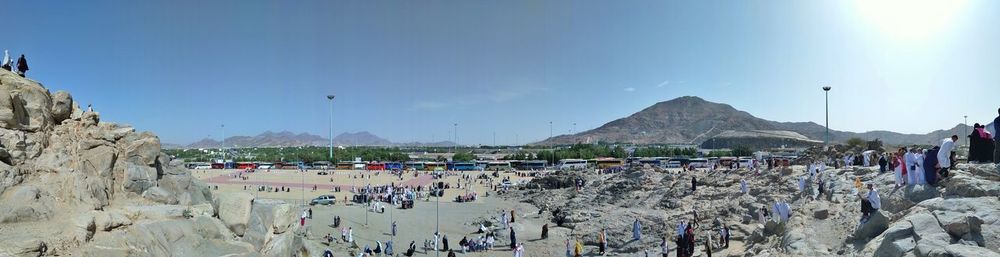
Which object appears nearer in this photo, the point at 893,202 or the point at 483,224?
the point at 893,202

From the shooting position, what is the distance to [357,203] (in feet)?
134

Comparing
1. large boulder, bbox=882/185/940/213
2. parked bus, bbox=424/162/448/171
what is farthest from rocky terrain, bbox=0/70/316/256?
parked bus, bbox=424/162/448/171

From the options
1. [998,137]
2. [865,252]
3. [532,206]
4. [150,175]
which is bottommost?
[532,206]

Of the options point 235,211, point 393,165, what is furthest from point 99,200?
point 393,165

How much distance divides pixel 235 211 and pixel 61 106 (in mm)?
5009

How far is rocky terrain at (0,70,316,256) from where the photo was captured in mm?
9266

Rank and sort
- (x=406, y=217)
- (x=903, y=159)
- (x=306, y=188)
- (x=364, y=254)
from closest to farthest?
(x=903, y=159) → (x=364, y=254) → (x=406, y=217) → (x=306, y=188)

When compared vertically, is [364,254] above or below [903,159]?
below

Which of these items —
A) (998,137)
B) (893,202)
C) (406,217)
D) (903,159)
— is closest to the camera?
(998,137)

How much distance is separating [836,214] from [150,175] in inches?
772

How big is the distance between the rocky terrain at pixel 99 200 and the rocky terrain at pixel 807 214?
13554 millimetres

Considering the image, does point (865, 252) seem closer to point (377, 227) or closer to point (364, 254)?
point (364, 254)

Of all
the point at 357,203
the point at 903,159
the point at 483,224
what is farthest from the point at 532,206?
the point at 903,159

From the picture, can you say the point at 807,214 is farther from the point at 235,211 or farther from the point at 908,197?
the point at 235,211
